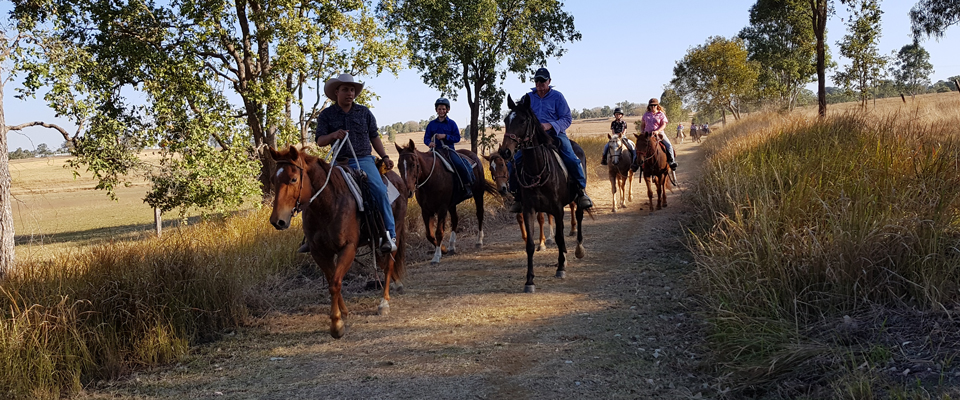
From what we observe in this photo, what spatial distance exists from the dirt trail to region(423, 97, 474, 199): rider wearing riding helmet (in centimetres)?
261

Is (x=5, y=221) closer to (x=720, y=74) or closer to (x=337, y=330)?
(x=337, y=330)

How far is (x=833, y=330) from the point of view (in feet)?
13.0

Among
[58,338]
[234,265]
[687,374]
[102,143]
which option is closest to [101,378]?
[58,338]

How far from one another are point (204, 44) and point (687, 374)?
1223 cm

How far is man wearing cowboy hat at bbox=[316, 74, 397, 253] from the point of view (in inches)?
267

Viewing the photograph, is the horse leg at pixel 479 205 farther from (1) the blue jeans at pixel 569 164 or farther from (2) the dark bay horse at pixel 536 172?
(2) the dark bay horse at pixel 536 172

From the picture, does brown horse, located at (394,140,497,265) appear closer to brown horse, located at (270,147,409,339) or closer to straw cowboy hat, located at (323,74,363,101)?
straw cowboy hat, located at (323,74,363,101)

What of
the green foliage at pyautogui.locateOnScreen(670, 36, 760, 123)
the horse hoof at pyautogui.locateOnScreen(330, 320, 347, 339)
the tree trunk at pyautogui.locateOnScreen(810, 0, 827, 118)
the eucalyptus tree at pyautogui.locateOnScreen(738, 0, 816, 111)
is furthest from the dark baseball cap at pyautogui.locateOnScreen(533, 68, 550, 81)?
the green foliage at pyautogui.locateOnScreen(670, 36, 760, 123)

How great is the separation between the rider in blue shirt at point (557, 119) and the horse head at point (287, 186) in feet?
12.3

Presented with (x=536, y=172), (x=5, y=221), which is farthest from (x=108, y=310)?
(x=536, y=172)

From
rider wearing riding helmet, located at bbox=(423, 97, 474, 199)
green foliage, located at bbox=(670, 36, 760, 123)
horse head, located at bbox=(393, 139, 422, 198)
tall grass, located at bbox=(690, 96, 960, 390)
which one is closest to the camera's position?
tall grass, located at bbox=(690, 96, 960, 390)

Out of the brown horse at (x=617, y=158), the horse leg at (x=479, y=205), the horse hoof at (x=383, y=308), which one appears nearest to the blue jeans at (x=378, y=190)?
the horse hoof at (x=383, y=308)

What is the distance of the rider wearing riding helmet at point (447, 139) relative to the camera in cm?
1063

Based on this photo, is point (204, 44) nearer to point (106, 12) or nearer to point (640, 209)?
point (106, 12)
